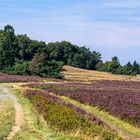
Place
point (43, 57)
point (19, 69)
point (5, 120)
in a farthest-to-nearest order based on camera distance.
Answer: point (43, 57)
point (19, 69)
point (5, 120)

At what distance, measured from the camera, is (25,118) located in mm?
24125

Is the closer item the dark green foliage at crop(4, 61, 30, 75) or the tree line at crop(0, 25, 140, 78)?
the dark green foliage at crop(4, 61, 30, 75)

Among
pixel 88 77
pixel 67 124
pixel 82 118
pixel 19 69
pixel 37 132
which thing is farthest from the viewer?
pixel 88 77

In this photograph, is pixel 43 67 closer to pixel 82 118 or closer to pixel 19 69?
pixel 19 69

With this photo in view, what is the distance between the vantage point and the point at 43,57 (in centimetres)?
9875

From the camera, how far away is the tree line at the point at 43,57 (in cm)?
9662

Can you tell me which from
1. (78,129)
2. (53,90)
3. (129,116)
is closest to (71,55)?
(53,90)

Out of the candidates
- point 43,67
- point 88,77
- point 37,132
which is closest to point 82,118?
point 37,132

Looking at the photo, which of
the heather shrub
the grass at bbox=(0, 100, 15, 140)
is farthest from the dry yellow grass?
the heather shrub

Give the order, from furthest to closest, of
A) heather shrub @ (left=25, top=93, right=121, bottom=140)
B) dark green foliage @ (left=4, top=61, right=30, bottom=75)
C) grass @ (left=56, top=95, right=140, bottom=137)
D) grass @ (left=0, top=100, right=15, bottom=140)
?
dark green foliage @ (left=4, top=61, right=30, bottom=75) → grass @ (left=56, top=95, right=140, bottom=137) → heather shrub @ (left=25, top=93, right=121, bottom=140) → grass @ (left=0, top=100, right=15, bottom=140)

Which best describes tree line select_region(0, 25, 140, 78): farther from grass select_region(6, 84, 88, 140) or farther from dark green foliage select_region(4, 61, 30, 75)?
grass select_region(6, 84, 88, 140)

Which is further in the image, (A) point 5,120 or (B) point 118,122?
(B) point 118,122

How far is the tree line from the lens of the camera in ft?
317

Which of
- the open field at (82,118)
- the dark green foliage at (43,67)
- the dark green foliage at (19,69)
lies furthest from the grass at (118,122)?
the dark green foliage at (43,67)
